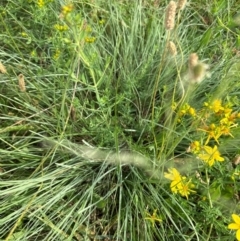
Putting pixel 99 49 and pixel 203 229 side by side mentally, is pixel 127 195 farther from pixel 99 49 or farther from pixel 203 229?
pixel 99 49

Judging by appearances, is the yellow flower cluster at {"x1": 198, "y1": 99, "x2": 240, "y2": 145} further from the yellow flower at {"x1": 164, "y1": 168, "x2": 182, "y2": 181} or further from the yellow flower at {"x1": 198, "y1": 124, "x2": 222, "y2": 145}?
the yellow flower at {"x1": 164, "y1": 168, "x2": 182, "y2": 181}

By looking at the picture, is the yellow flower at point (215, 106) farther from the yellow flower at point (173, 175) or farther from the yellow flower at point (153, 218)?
the yellow flower at point (153, 218)

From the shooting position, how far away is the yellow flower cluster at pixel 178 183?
126 cm

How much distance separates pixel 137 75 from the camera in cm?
162

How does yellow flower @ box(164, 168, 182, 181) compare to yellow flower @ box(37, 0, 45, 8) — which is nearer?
yellow flower @ box(164, 168, 182, 181)

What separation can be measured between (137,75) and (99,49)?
0.59ft

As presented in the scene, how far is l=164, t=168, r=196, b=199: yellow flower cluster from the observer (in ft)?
4.12

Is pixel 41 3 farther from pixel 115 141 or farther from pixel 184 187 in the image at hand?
pixel 184 187

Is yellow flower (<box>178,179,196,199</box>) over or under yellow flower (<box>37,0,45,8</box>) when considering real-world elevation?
under

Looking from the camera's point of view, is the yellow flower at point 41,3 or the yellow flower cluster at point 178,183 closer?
the yellow flower cluster at point 178,183

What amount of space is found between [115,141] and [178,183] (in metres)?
0.22

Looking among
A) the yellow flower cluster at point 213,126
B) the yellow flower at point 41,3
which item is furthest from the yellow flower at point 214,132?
the yellow flower at point 41,3

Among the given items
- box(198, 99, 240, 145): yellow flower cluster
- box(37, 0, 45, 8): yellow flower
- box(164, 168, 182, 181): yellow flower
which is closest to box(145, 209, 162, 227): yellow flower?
box(164, 168, 182, 181): yellow flower

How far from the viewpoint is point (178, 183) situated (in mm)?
1258
